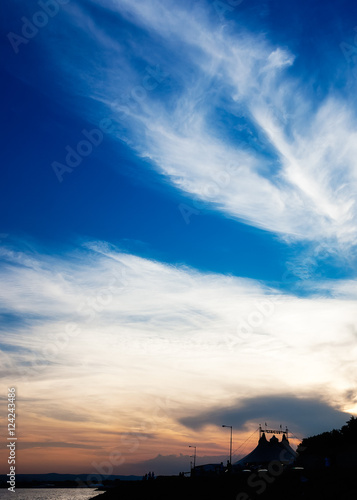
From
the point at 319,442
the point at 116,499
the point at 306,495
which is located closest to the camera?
the point at 306,495

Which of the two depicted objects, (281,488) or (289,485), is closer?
(281,488)

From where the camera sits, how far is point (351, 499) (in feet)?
91.6

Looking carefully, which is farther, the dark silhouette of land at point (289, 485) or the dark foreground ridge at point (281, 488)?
the dark silhouette of land at point (289, 485)

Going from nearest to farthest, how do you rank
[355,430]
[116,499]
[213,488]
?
[213,488] → [116,499] → [355,430]

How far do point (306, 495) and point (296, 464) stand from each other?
40912 millimetres

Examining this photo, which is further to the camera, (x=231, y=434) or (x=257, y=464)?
(x=231, y=434)

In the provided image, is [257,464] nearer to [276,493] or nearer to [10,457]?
[276,493]

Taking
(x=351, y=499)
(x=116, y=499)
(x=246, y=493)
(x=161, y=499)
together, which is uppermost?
(x=351, y=499)

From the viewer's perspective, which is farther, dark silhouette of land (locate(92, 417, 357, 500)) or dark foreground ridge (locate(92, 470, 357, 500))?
dark silhouette of land (locate(92, 417, 357, 500))

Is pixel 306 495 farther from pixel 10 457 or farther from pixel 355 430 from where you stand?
pixel 355 430

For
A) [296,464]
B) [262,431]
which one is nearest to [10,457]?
[296,464]

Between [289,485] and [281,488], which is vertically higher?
[289,485]

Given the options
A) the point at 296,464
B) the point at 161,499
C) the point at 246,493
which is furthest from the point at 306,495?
the point at 296,464

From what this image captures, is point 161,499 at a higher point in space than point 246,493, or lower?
lower
